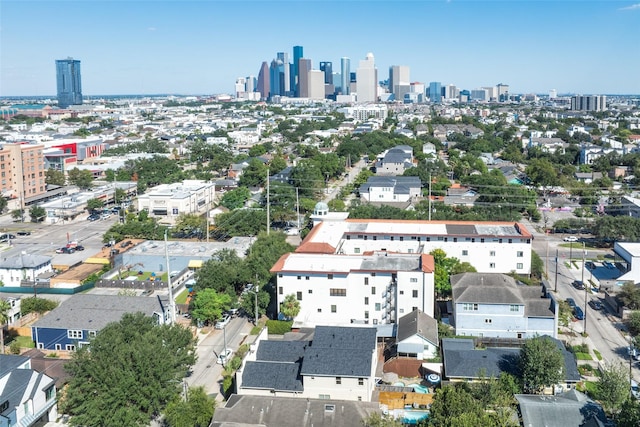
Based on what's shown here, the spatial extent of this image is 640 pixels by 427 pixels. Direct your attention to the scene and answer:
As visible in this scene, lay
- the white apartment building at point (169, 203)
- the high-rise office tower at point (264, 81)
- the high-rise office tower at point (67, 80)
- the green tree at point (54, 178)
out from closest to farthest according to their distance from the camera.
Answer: the white apartment building at point (169, 203)
the green tree at point (54, 178)
the high-rise office tower at point (67, 80)
the high-rise office tower at point (264, 81)

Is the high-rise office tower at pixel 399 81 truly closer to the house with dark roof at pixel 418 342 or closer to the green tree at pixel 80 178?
the green tree at pixel 80 178

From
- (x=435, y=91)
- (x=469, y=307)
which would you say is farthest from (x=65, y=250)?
(x=435, y=91)

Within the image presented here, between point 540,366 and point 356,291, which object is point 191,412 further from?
point 540,366

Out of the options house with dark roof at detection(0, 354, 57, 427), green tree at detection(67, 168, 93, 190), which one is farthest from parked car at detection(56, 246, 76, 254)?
house with dark roof at detection(0, 354, 57, 427)

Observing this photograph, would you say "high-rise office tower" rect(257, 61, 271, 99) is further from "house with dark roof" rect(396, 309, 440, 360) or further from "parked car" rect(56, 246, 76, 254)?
"house with dark roof" rect(396, 309, 440, 360)

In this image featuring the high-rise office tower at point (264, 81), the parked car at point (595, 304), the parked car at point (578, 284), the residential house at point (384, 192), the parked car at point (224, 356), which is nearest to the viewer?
the parked car at point (224, 356)

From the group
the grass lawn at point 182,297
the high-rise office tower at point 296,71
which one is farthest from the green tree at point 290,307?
the high-rise office tower at point 296,71

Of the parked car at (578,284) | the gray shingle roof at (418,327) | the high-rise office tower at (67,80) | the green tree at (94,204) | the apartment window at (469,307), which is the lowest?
the parked car at (578,284)
